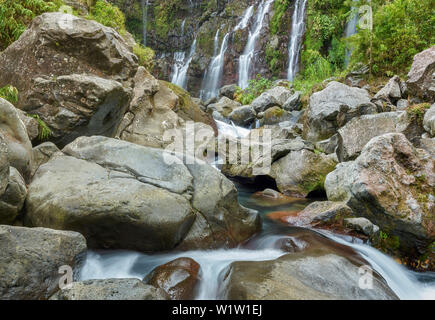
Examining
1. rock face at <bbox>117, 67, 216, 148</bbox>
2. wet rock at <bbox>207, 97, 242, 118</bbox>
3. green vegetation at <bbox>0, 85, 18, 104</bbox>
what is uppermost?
wet rock at <bbox>207, 97, 242, 118</bbox>

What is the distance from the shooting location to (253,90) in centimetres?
1792

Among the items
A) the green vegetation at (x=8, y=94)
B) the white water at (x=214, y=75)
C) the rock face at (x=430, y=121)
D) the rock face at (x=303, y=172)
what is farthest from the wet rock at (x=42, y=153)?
the white water at (x=214, y=75)

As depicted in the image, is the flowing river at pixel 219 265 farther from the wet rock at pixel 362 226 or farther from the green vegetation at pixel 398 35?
the green vegetation at pixel 398 35

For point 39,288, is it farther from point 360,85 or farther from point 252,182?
point 360,85

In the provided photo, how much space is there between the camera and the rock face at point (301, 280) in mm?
2375

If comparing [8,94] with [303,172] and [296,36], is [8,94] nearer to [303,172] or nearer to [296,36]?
[303,172]

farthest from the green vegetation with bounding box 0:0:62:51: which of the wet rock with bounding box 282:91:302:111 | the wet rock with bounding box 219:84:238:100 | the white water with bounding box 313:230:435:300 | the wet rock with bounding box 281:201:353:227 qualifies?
the wet rock with bounding box 219:84:238:100

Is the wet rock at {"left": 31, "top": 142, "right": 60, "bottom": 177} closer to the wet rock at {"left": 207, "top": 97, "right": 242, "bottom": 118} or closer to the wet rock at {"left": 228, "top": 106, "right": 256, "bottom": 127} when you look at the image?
the wet rock at {"left": 228, "top": 106, "right": 256, "bottom": 127}

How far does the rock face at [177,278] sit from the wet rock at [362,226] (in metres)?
2.40

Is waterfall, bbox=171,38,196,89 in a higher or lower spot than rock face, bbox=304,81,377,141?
higher

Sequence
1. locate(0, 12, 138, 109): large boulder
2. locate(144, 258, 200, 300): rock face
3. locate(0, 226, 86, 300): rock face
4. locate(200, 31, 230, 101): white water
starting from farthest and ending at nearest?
1. locate(200, 31, 230, 101): white water
2. locate(0, 12, 138, 109): large boulder
3. locate(144, 258, 200, 300): rock face
4. locate(0, 226, 86, 300): rock face

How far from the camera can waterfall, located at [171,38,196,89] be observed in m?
22.3

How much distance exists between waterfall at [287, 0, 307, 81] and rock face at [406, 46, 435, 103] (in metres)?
11.6
